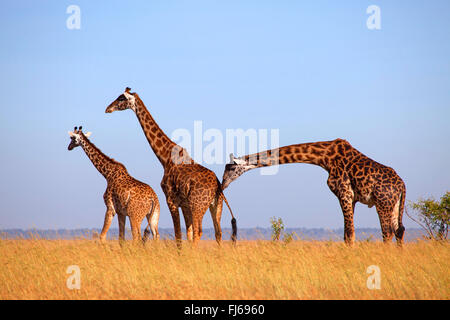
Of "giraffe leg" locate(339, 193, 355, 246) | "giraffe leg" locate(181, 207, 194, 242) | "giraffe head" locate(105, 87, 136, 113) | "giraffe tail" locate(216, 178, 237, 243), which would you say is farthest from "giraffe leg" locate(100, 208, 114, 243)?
"giraffe leg" locate(339, 193, 355, 246)

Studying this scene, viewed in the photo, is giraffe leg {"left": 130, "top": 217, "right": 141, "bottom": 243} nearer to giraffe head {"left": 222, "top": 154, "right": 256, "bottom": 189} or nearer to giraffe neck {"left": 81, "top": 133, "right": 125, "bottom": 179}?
giraffe neck {"left": 81, "top": 133, "right": 125, "bottom": 179}

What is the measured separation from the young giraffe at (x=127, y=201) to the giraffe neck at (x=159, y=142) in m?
1.22

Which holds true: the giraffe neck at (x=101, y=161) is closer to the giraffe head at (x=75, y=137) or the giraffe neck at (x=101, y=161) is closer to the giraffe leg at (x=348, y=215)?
the giraffe head at (x=75, y=137)

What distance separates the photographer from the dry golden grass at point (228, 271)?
10438 millimetres

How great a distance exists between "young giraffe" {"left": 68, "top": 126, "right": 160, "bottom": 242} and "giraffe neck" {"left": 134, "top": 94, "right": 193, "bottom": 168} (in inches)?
47.9

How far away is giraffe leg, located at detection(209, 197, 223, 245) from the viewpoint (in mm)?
15517

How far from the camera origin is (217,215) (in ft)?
51.3

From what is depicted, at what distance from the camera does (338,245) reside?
47.4ft

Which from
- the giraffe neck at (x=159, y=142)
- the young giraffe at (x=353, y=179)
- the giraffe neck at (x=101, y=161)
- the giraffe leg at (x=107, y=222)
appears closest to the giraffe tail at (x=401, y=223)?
the young giraffe at (x=353, y=179)

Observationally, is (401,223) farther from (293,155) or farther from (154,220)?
(154,220)

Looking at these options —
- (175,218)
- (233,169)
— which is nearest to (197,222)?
(175,218)

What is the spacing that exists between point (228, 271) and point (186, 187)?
3.94 meters
